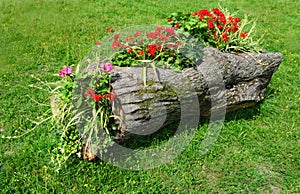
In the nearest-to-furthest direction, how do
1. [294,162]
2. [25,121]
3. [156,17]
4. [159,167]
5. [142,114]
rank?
[142,114] < [159,167] < [294,162] < [25,121] < [156,17]

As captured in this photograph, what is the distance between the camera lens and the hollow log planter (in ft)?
12.1

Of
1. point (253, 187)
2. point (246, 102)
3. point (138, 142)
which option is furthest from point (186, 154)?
point (246, 102)

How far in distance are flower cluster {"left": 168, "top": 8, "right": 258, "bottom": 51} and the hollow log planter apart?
0.25m

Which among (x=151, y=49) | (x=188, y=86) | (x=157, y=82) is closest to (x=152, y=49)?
(x=151, y=49)

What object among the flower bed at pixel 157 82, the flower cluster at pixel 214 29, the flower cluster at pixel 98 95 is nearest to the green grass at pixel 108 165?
the flower bed at pixel 157 82

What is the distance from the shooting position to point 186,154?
13.7ft

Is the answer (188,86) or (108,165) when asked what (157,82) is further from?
(108,165)

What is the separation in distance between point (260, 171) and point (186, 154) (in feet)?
3.21

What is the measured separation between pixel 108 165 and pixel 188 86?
142 cm

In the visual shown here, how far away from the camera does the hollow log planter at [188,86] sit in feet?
12.1

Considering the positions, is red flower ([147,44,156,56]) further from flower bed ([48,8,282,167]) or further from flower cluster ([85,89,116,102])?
flower cluster ([85,89,116,102])

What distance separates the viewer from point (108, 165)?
12.8 feet

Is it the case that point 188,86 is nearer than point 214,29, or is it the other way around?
point 188,86

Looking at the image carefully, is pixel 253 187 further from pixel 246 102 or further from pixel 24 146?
pixel 24 146
